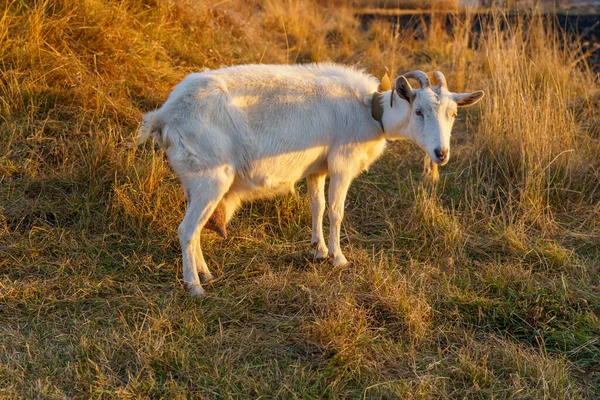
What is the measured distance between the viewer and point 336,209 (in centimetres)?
565

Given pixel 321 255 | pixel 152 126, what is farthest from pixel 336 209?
pixel 152 126

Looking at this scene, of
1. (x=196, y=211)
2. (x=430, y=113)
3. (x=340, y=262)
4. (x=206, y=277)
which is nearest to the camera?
(x=196, y=211)

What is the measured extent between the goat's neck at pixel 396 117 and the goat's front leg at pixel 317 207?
693 millimetres

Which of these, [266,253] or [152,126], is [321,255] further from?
[152,126]

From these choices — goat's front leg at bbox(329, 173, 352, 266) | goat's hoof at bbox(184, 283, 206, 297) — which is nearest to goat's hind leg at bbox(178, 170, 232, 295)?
goat's hoof at bbox(184, 283, 206, 297)

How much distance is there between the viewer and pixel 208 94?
16.4 ft

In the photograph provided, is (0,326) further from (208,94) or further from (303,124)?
(303,124)

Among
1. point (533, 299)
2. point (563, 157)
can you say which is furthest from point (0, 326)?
point (563, 157)

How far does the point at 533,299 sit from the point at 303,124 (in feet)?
6.99

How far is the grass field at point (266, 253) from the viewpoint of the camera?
4148 millimetres

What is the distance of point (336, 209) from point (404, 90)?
1107 mm

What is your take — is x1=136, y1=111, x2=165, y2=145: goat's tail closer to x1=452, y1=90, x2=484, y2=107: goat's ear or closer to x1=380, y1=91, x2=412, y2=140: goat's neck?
x1=380, y1=91, x2=412, y2=140: goat's neck

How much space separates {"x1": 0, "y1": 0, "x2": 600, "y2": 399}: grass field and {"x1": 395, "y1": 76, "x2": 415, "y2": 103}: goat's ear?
3.87 ft

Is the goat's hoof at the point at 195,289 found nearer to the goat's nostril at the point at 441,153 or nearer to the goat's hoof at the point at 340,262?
the goat's hoof at the point at 340,262
